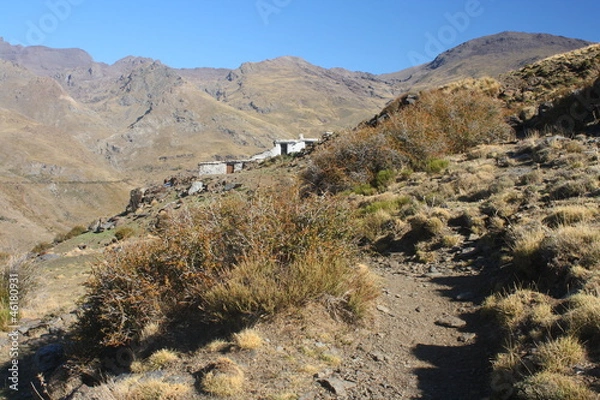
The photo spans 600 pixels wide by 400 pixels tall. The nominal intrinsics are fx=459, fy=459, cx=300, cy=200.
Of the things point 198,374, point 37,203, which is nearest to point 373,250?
point 198,374

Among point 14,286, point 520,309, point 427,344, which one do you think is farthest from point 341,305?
point 14,286

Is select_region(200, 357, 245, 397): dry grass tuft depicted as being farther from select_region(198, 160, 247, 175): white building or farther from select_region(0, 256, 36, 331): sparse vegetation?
select_region(198, 160, 247, 175): white building

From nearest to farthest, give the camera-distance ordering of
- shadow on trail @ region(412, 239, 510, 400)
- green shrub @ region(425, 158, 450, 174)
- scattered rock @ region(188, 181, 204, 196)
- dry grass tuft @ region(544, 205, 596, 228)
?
shadow on trail @ region(412, 239, 510, 400), dry grass tuft @ region(544, 205, 596, 228), green shrub @ region(425, 158, 450, 174), scattered rock @ region(188, 181, 204, 196)

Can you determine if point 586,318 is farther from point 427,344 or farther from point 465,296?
point 465,296

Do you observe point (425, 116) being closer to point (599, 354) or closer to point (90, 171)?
point (599, 354)

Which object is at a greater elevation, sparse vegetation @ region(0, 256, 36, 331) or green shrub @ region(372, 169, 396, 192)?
green shrub @ region(372, 169, 396, 192)

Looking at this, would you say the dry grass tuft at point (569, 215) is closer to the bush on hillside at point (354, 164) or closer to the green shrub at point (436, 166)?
the green shrub at point (436, 166)

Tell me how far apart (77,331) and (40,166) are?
109 meters

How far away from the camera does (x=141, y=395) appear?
421 centimetres

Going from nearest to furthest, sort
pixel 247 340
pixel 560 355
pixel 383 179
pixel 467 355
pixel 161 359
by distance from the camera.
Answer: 1. pixel 560 355
2. pixel 467 355
3. pixel 247 340
4. pixel 161 359
5. pixel 383 179

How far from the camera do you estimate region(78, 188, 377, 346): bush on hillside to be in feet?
16.8

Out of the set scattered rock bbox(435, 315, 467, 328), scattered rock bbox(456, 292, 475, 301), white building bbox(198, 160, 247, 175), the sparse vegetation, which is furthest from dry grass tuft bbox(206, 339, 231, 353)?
white building bbox(198, 160, 247, 175)

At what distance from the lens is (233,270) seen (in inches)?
211

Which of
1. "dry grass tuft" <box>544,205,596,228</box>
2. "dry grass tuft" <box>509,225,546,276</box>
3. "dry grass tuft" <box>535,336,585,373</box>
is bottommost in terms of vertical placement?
"dry grass tuft" <box>535,336,585,373</box>
